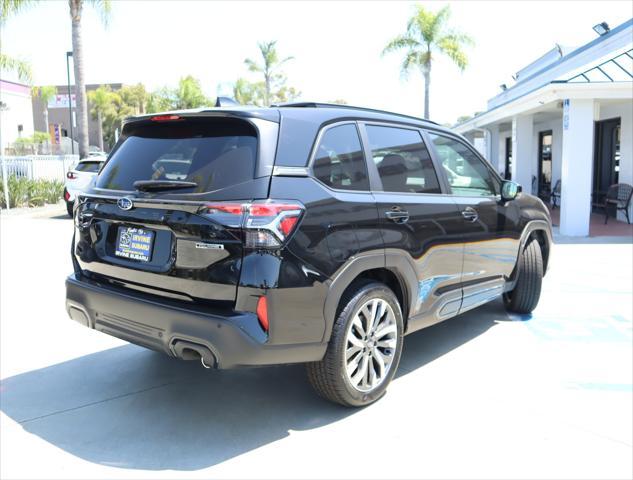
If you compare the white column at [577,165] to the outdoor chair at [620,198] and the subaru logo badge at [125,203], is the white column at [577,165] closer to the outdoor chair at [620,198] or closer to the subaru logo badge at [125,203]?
the outdoor chair at [620,198]

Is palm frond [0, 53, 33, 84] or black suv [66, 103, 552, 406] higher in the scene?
palm frond [0, 53, 33, 84]

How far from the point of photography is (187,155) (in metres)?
3.31

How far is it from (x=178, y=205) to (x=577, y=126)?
10172 millimetres

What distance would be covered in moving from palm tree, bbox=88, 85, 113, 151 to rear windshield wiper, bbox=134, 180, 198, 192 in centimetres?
5785

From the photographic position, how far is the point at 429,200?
411 centimetres

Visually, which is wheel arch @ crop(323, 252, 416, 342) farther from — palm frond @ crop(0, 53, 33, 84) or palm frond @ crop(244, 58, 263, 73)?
palm frond @ crop(244, 58, 263, 73)

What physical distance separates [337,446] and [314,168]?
1582 millimetres

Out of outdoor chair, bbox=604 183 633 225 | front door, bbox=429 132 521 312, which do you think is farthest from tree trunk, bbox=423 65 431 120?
front door, bbox=429 132 521 312

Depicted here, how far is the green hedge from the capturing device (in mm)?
17781

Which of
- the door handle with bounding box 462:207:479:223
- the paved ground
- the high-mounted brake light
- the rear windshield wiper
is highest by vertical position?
the high-mounted brake light

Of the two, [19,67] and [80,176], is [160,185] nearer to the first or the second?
[80,176]

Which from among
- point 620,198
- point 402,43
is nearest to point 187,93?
point 402,43

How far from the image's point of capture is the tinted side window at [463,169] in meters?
4.55

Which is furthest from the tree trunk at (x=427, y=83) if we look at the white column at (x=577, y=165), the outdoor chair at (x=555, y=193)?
the white column at (x=577, y=165)
